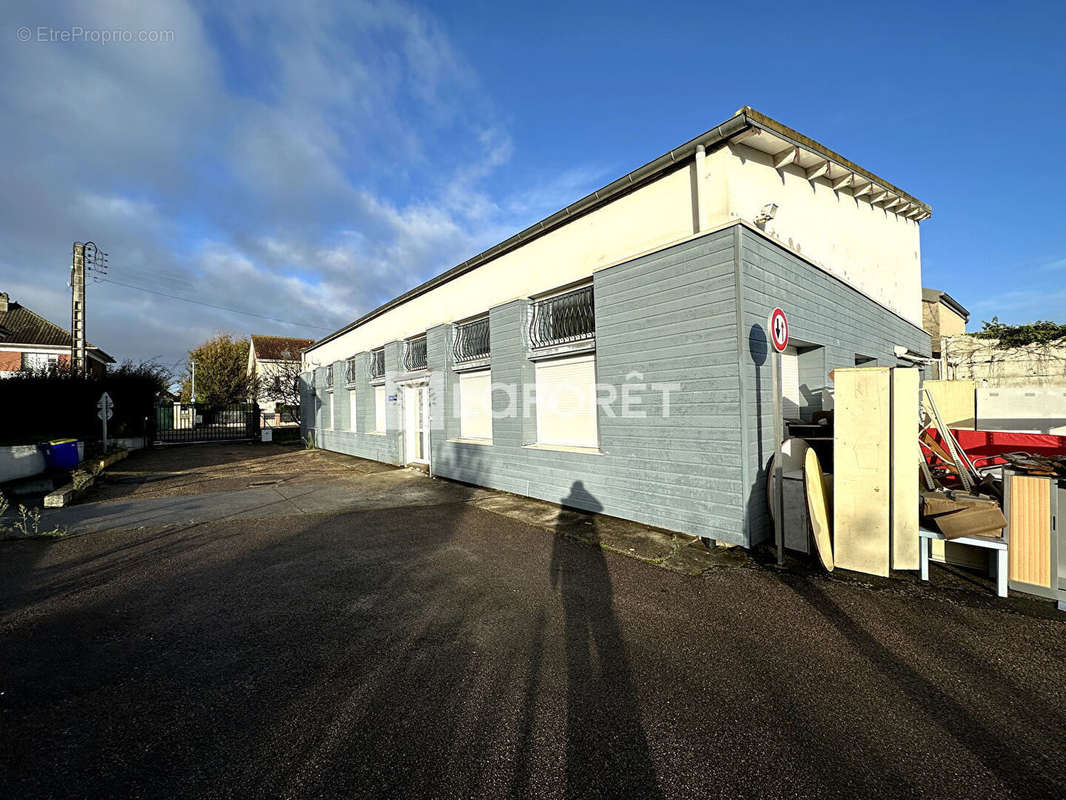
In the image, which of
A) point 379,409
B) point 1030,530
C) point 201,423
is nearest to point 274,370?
point 201,423

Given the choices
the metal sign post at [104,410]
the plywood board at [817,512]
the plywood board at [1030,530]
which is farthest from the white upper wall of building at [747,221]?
the metal sign post at [104,410]

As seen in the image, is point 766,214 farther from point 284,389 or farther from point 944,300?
point 284,389

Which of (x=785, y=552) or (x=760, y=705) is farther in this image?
(x=785, y=552)

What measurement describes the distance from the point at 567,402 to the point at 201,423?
1289 inches

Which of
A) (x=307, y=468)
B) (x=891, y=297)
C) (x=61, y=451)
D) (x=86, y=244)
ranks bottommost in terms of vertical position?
(x=307, y=468)

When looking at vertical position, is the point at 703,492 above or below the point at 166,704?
above

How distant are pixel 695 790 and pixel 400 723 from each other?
1.42m

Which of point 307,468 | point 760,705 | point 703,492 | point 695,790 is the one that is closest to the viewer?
point 695,790

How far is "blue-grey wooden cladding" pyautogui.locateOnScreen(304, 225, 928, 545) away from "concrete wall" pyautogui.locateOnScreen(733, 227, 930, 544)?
0.05 feet

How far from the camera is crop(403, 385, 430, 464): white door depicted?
37.9 feet

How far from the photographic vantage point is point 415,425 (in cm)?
1201

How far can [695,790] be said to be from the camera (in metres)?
1.85

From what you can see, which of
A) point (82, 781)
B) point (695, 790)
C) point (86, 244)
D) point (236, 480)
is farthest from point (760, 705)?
point (86, 244)

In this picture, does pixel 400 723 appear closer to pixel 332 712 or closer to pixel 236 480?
pixel 332 712
